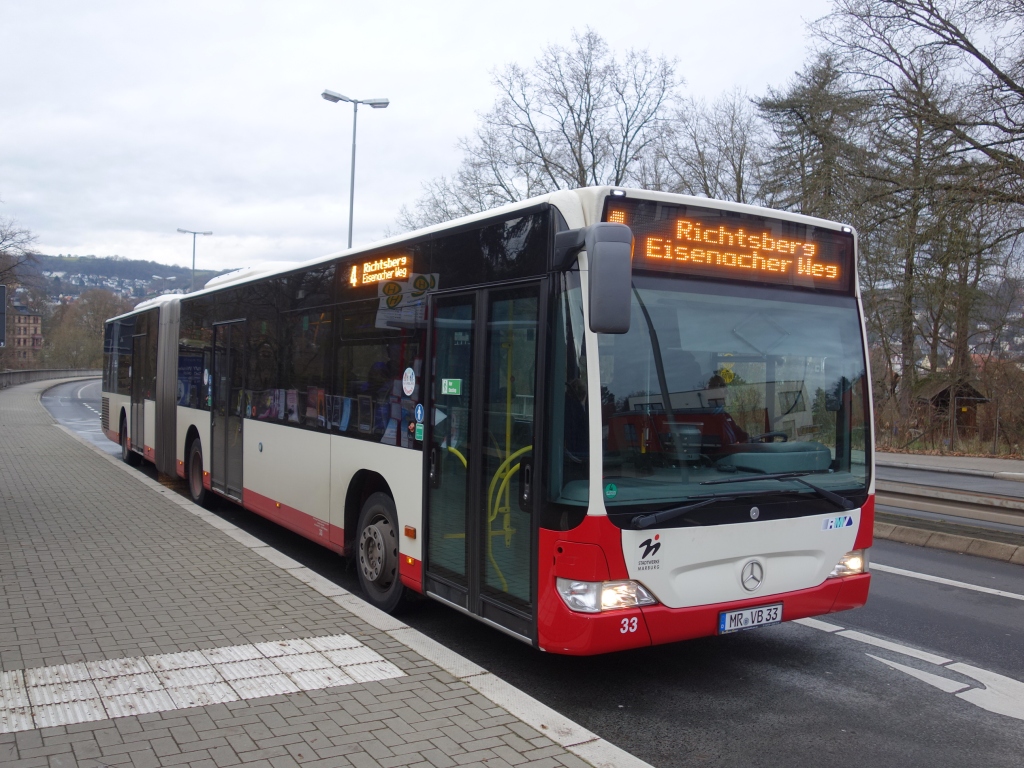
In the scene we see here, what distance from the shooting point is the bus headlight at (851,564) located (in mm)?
5641

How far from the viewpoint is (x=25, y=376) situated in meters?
66.9

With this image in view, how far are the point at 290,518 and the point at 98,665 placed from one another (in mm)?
3669

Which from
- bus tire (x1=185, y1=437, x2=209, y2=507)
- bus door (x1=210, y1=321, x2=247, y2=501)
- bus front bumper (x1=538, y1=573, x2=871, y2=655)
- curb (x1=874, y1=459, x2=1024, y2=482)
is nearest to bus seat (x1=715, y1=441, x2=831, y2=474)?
bus front bumper (x1=538, y1=573, x2=871, y2=655)

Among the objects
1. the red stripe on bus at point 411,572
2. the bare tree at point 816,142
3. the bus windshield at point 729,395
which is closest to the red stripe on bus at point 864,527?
the bus windshield at point 729,395

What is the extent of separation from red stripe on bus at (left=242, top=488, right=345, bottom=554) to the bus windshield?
11.7 feet

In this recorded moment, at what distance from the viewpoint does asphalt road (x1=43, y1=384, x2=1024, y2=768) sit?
4.57 meters

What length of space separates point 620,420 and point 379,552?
9.39ft

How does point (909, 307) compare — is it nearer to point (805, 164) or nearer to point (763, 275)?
point (805, 164)

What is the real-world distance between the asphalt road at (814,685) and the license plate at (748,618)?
44cm

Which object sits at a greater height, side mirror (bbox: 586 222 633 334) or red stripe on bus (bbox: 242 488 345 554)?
side mirror (bbox: 586 222 633 334)

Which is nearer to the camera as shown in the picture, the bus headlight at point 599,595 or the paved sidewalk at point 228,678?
the paved sidewalk at point 228,678

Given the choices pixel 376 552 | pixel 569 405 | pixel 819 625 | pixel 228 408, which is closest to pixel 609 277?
pixel 569 405

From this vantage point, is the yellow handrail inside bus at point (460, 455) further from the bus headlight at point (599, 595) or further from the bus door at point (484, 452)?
the bus headlight at point (599, 595)

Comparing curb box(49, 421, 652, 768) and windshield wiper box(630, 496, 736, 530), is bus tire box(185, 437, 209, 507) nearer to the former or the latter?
curb box(49, 421, 652, 768)
